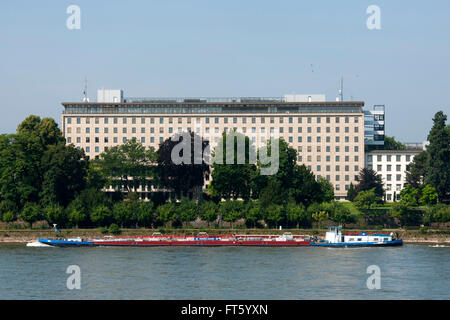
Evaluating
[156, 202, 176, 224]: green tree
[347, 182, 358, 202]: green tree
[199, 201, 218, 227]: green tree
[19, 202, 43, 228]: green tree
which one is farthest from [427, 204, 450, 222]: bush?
[19, 202, 43, 228]: green tree

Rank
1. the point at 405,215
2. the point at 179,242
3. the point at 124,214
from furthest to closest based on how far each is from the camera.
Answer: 1. the point at 405,215
2. the point at 124,214
3. the point at 179,242

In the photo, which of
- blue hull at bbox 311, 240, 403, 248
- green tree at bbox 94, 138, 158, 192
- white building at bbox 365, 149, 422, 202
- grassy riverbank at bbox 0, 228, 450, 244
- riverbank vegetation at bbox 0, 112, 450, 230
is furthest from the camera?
white building at bbox 365, 149, 422, 202

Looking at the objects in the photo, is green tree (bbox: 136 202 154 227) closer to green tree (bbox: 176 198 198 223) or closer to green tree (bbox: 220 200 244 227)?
green tree (bbox: 176 198 198 223)

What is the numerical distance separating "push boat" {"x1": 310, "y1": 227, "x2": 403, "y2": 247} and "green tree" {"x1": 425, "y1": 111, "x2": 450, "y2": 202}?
81.3 ft

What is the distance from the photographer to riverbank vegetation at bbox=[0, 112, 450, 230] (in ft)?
354

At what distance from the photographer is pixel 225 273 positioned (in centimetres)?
6575

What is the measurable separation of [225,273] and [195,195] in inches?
2288

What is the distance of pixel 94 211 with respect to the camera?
107 meters

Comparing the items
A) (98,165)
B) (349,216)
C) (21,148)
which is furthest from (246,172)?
(21,148)

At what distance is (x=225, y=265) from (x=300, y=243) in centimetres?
2781

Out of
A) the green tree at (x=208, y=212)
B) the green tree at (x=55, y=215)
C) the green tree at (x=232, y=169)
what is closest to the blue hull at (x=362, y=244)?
the green tree at (x=208, y=212)

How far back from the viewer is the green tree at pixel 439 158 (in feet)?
393

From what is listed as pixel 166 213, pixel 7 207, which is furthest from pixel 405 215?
pixel 7 207

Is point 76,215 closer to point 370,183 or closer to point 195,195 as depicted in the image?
point 195,195
